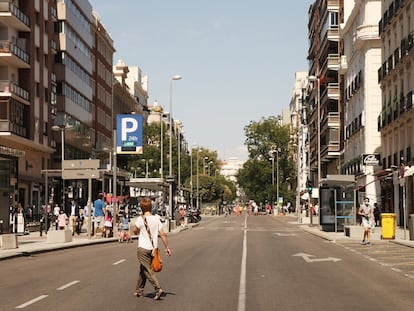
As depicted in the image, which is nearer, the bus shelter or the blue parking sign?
the bus shelter

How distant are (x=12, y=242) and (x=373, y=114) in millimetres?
42312

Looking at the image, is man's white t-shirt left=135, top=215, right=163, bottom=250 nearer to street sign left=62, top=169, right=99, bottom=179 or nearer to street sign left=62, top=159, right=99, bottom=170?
street sign left=62, top=169, right=99, bottom=179

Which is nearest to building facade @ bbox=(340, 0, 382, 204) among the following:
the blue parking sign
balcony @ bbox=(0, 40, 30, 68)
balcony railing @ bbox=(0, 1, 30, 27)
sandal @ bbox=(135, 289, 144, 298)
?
the blue parking sign

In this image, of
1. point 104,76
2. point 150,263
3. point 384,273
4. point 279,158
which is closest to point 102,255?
point 384,273

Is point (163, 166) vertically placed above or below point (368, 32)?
below

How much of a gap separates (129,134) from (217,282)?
34.9m

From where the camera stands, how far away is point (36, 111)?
63.6m

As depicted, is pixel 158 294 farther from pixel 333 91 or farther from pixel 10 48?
pixel 333 91

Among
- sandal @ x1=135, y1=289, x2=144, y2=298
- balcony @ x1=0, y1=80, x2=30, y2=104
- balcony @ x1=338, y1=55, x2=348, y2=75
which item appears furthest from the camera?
balcony @ x1=338, y1=55, x2=348, y2=75

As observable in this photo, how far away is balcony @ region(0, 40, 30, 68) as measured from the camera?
5650 centimetres

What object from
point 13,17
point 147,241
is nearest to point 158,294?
point 147,241

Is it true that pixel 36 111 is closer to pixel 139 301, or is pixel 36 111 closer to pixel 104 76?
pixel 104 76

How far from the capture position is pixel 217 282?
16.6m

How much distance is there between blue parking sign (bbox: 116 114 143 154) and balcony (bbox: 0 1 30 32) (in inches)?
471
